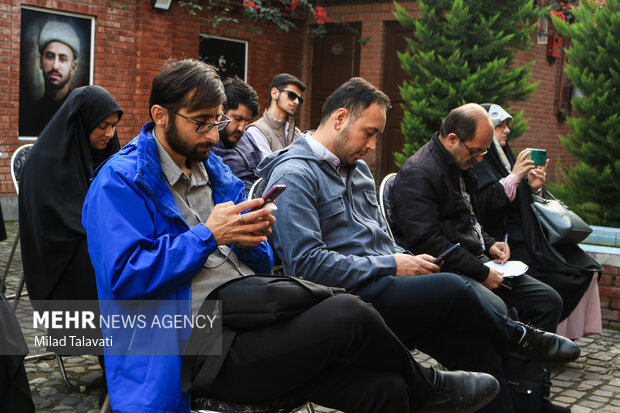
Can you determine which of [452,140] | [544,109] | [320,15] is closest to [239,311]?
[452,140]

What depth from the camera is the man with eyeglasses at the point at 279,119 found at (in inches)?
246

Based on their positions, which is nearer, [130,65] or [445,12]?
[445,12]

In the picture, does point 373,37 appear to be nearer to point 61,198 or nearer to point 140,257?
point 61,198

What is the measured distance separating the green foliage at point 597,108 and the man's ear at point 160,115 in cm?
642

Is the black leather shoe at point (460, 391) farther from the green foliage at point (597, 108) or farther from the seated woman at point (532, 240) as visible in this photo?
the green foliage at point (597, 108)

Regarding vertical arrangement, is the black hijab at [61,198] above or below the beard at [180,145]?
below

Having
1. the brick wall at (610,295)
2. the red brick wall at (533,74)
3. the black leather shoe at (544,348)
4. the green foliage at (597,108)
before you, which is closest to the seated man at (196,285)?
the black leather shoe at (544,348)

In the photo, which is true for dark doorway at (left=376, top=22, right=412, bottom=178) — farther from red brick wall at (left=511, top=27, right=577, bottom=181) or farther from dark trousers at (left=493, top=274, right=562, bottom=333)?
dark trousers at (left=493, top=274, right=562, bottom=333)

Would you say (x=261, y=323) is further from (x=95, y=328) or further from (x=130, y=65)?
(x=130, y=65)

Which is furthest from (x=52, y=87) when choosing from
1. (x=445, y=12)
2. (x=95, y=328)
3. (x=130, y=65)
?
(x=95, y=328)

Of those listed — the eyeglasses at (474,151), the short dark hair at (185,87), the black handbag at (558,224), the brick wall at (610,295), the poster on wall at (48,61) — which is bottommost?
the brick wall at (610,295)

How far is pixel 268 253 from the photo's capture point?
2979mm

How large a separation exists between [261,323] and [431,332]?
3.79 ft

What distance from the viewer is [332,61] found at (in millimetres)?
13430
